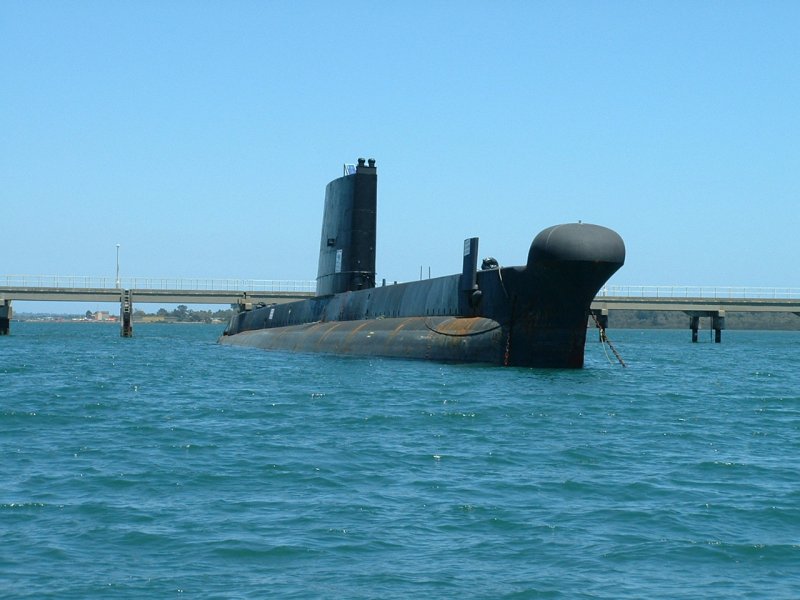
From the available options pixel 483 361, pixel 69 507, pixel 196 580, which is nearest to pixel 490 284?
pixel 483 361

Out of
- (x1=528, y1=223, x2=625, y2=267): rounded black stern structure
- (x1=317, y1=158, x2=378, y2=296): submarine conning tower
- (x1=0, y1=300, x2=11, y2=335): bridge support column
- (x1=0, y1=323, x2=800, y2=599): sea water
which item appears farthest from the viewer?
(x1=0, y1=300, x2=11, y2=335): bridge support column

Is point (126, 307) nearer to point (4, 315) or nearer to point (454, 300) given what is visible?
point (4, 315)

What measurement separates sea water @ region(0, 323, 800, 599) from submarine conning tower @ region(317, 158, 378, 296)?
19290mm

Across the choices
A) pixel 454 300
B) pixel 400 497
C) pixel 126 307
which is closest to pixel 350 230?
pixel 454 300

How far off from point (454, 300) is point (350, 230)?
28.0 feet

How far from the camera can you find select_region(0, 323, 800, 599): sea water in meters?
9.30

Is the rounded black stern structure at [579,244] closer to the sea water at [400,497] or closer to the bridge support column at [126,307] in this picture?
the sea water at [400,497]

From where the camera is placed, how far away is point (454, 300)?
35781mm

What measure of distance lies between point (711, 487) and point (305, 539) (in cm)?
564

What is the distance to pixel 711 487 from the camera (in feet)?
43.1

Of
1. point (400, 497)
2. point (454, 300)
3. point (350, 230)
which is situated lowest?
point (400, 497)

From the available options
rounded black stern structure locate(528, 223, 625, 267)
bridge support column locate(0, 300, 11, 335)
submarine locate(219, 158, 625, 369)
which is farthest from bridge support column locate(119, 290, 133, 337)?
rounded black stern structure locate(528, 223, 625, 267)

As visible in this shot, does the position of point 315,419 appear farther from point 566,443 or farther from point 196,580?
point 196,580

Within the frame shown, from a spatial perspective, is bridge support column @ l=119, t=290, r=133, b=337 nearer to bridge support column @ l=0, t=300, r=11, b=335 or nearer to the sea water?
bridge support column @ l=0, t=300, r=11, b=335
